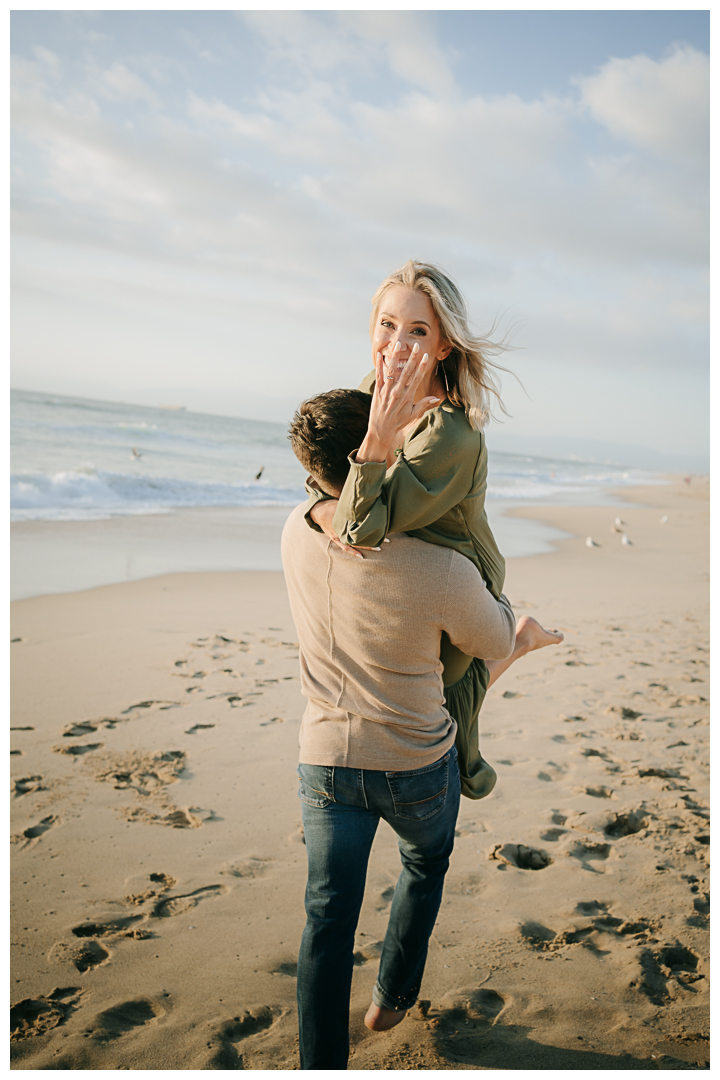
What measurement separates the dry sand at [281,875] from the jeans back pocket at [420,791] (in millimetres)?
992

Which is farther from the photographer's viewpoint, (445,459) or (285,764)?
(285,764)

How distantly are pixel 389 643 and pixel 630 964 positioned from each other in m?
1.91

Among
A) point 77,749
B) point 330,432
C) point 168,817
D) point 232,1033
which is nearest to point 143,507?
point 77,749

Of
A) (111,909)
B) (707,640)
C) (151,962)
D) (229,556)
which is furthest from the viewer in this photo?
(229,556)

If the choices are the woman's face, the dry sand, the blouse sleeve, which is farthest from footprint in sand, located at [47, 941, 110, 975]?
the woman's face

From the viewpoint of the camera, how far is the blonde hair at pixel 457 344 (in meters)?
2.00

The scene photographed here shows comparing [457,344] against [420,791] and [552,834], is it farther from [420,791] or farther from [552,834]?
[552,834]

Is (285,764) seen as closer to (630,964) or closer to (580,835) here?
(580,835)

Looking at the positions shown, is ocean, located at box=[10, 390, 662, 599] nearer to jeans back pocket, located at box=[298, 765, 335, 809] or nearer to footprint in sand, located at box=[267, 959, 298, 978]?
footprint in sand, located at box=[267, 959, 298, 978]

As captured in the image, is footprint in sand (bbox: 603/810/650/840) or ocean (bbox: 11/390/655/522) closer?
footprint in sand (bbox: 603/810/650/840)

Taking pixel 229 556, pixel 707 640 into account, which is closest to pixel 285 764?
pixel 707 640

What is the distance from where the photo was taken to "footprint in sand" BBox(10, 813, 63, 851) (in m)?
3.27

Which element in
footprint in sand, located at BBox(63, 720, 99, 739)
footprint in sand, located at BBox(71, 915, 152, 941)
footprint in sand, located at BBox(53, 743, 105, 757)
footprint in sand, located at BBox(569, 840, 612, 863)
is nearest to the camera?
footprint in sand, located at BBox(71, 915, 152, 941)

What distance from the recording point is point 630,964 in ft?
8.76
